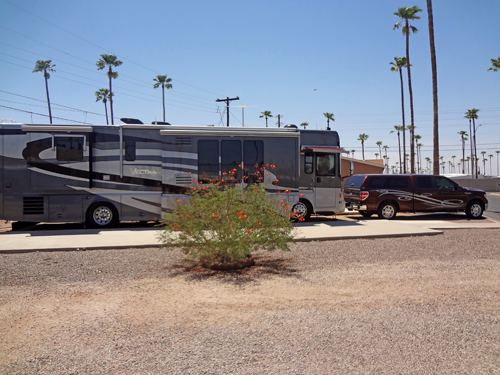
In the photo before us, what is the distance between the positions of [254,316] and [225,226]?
8.62 feet

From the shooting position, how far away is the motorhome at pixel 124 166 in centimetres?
1403

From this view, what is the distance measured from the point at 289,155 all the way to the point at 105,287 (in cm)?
967

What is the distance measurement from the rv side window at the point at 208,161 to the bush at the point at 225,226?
640 cm

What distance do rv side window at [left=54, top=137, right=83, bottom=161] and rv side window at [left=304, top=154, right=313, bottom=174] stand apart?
755 cm

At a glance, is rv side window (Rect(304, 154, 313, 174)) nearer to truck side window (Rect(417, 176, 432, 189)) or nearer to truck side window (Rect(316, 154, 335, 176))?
truck side window (Rect(316, 154, 335, 176))

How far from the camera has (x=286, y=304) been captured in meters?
6.00

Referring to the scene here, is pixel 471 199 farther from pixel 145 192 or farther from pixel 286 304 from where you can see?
pixel 286 304

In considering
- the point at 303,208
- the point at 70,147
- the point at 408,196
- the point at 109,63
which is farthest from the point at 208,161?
→ the point at 109,63

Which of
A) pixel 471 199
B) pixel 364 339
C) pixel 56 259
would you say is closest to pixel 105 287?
pixel 56 259

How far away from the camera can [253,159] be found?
601 inches

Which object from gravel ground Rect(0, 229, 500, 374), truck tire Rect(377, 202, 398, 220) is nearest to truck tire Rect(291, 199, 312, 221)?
truck tire Rect(377, 202, 398, 220)

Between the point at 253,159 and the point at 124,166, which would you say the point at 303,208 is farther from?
the point at 124,166

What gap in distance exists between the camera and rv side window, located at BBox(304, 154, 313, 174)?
1592 centimetres

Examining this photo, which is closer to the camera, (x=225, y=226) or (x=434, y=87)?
(x=225, y=226)
